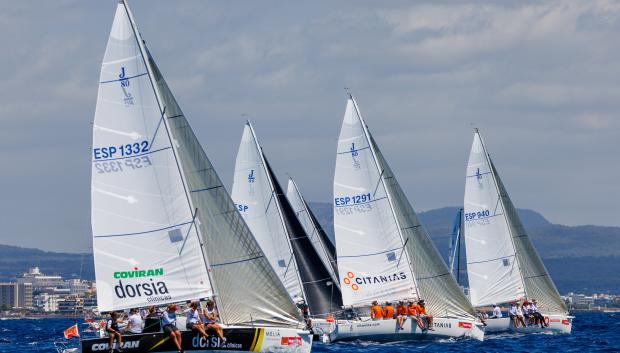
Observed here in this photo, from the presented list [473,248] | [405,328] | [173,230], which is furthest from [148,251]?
[473,248]

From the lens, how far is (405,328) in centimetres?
5150

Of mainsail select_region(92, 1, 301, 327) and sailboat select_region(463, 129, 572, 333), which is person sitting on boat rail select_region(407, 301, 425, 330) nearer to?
sailboat select_region(463, 129, 572, 333)

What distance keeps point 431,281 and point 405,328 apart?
429 cm

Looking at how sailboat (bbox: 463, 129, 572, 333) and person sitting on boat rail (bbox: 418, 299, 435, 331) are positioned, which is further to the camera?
sailboat (bbox: 463, 129, 572, 333)

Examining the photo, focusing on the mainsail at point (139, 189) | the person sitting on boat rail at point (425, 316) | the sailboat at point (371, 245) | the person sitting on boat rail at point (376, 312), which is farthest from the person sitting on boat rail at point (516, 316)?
the mainsail at point (139, 189)

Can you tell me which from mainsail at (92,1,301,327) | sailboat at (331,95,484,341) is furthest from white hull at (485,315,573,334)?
mainsail at (92,1,301,327)

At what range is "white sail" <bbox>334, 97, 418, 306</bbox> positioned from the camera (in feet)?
181

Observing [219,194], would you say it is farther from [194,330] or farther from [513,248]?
[513,248]

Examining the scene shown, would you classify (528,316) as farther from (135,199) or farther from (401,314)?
(135,199)

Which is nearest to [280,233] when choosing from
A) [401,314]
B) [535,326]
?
[401,314]

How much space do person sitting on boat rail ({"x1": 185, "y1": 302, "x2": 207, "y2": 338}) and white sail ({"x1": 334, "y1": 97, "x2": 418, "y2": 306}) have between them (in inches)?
710

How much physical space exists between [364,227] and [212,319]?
18.1 m

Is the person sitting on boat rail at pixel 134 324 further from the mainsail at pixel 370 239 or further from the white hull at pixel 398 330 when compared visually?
the mainsail at pixel 370 239

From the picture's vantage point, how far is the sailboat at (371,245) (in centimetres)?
5506
